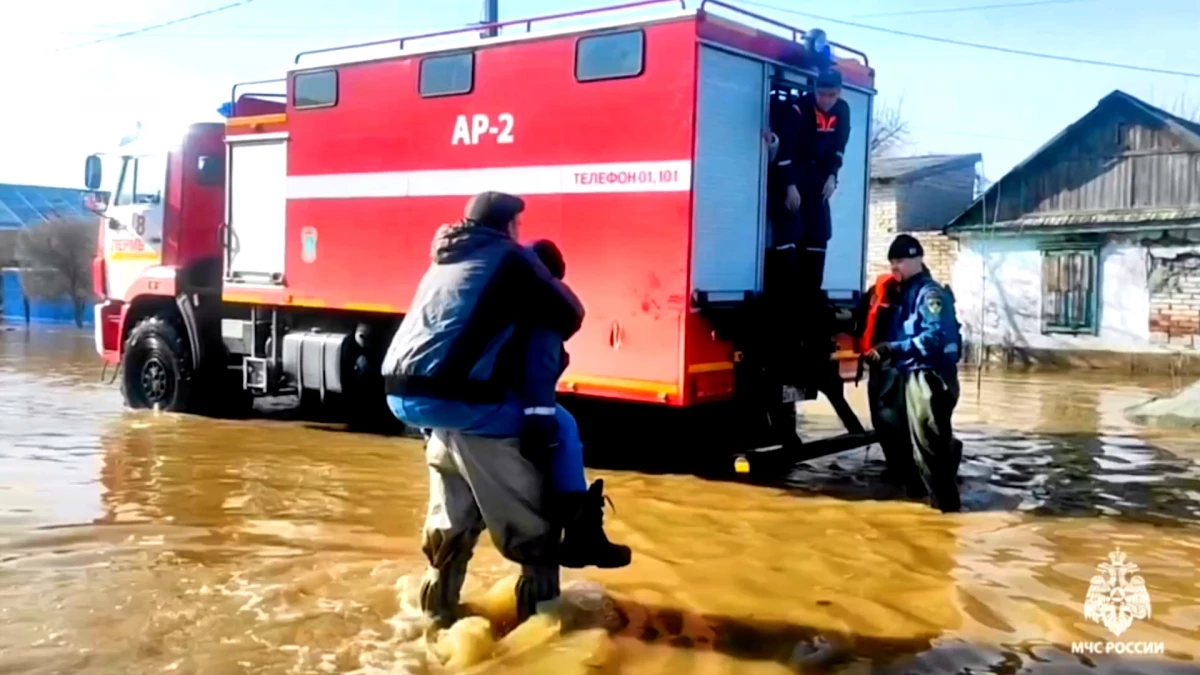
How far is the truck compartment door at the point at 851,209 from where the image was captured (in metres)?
9.70

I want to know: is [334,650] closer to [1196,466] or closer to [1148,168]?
[1196,466]

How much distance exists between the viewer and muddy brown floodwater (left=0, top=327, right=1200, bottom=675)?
4785 millimetres

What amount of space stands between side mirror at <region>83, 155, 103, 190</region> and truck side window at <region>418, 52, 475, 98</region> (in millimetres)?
5013

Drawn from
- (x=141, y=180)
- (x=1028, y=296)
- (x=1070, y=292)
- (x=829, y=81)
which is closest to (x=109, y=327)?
(x=141, y=180)

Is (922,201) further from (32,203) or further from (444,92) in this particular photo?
(32,203)

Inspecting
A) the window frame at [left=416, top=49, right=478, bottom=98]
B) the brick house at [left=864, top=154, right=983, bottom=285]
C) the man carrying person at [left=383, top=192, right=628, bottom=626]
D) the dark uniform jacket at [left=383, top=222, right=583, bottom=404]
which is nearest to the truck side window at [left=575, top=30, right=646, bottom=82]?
the window frame at [left=416, top=49, right=478, bottom=98]

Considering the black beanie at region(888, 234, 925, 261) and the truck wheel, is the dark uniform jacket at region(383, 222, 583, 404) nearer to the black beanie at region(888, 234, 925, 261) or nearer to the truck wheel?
the black beanie at region(888, 234, 925, 261)

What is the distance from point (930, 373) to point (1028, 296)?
16.7 meters

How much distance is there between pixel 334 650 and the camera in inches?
187

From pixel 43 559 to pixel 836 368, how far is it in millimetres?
5635

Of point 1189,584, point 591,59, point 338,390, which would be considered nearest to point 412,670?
point 1189,584

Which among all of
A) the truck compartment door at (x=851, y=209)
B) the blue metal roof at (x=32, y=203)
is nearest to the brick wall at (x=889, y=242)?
the truck compartment door at (x=851, y=209)

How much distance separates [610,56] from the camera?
8.44m

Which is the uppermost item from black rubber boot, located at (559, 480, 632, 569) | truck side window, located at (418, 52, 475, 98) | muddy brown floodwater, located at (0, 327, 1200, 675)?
truck side window, located at (418, 52, 475, 98)
